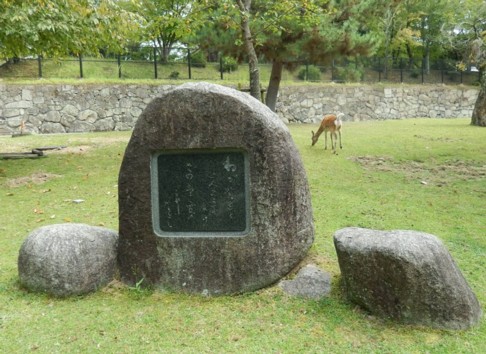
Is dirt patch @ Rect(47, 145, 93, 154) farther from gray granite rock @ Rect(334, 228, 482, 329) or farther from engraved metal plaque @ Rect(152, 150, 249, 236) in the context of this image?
gray granite rock @ Rect(334, 228, 482, 329)

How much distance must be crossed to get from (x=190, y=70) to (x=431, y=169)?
48.1 ft

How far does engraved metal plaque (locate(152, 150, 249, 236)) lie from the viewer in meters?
3.89

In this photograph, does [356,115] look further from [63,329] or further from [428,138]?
[63,329]

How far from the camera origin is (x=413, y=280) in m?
3.21

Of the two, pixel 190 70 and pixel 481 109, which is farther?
pixel 190 70

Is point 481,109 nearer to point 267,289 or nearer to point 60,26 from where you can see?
point 60,26

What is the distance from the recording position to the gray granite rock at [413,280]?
3.19 meters

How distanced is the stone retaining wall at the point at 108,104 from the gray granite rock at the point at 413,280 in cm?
1112

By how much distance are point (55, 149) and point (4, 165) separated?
2054mm

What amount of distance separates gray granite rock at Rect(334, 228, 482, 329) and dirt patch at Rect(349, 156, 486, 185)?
4823 millimetres

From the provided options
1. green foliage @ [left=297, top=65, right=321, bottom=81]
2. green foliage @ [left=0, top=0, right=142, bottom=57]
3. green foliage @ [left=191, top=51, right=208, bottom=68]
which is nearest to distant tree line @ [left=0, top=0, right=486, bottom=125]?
green foliage @ [left=0, top=0, right=142, bottom=57]

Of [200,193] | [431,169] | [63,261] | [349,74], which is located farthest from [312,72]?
[63,261]

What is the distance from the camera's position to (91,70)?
65.4 feet

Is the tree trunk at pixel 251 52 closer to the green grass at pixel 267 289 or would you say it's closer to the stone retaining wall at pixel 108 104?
the green grass at pixel 267 289
